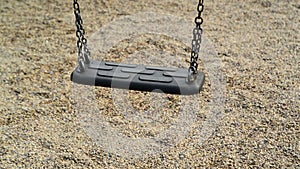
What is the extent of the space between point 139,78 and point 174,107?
0.26 m

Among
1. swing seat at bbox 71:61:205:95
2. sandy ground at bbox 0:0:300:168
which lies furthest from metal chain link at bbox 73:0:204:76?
sandy ground at bbox 0:0:300:168

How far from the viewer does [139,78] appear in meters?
1.78

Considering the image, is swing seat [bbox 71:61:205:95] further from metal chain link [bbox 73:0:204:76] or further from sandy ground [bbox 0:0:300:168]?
sandy ground [bbox 0:0:300:168]

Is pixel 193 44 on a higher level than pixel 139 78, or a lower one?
higher

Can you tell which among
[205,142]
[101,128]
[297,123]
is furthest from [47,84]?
[297,123]

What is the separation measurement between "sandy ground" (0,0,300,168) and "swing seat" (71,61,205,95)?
0.20 metres

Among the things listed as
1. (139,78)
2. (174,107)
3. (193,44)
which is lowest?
(174,107)

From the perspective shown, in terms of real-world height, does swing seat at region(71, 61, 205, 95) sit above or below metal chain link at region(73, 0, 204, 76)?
below

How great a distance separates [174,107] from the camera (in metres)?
1.94

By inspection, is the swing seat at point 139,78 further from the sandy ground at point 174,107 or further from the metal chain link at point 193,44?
the sandy ground at point 174,107

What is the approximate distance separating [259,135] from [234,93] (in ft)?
0.99

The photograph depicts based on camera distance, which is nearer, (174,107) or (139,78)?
(139,78)

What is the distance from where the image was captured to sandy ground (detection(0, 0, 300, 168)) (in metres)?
1.67

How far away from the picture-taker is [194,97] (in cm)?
200
